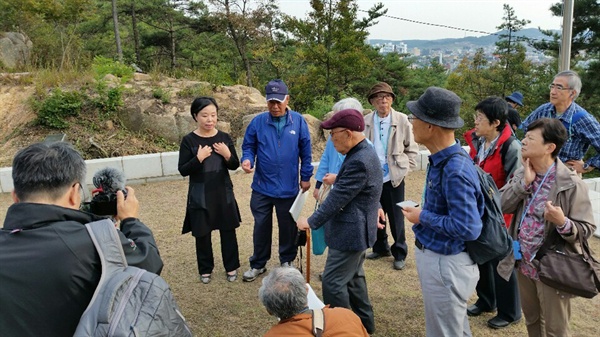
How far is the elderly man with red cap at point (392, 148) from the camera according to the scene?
4.06 metres

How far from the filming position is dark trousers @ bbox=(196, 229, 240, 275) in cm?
394

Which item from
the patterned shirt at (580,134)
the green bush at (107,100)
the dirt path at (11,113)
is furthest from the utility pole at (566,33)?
the dirt path at (11,113)

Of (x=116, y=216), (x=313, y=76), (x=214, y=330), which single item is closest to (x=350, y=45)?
(x=313, y=76)

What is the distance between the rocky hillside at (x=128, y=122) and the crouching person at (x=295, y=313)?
19.8 ft

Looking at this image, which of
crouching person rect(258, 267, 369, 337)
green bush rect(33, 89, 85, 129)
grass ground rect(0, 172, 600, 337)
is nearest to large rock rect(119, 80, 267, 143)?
green bush rect(33, 89, 85, 129)

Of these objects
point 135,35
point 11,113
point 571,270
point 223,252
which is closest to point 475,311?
point 571,270

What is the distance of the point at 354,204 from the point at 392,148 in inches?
58.0

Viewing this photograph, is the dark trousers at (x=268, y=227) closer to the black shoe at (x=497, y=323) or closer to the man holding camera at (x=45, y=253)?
the black shoe at (x=497, y=323)

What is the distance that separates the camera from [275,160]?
3865 mm

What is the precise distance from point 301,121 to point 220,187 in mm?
910

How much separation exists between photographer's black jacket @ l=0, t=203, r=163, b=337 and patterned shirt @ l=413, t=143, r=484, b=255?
150 centimetres

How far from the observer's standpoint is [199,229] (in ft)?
12.5

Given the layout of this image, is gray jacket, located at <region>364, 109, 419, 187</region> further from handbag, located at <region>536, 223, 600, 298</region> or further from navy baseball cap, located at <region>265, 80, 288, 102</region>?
handbag, located at <region>536, 223, 600, 298</region>

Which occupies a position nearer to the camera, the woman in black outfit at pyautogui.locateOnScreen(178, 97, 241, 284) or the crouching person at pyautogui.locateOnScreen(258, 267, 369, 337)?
the crouching person at pyautogui.locateOnScreen(258, 267, 369, 337)
